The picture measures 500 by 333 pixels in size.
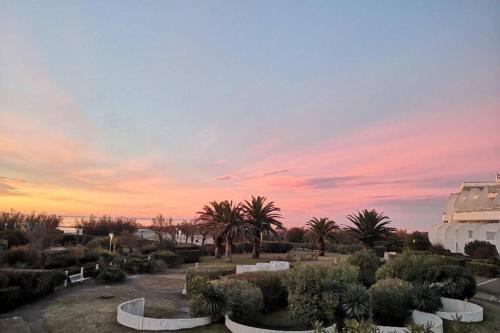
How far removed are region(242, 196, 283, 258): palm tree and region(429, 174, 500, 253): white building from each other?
2224 cm

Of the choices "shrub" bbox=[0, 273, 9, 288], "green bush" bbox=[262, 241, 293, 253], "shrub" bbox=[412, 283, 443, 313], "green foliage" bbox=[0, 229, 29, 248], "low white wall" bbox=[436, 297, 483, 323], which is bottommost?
"low white wall" bbox=[436, 297, 483, 323]

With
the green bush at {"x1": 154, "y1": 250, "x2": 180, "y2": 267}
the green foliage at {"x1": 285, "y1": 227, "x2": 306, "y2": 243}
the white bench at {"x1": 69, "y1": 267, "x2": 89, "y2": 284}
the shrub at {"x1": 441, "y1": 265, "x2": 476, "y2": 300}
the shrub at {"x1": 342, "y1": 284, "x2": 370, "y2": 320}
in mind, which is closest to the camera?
the shrub at {"x1": 342, "y1": 284, "x2": 370, "y2": 320}

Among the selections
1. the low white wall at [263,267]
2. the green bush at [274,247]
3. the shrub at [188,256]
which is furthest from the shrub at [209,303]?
the green bush at [274,247]

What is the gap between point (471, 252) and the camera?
39.8m

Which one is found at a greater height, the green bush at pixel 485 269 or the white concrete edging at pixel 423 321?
the green bush at pixel 485 269

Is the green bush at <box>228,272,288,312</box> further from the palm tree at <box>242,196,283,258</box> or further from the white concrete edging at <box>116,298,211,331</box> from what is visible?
the palm tree at <box>242,196,283,258</box>

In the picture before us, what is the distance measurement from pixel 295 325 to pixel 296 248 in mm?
31603

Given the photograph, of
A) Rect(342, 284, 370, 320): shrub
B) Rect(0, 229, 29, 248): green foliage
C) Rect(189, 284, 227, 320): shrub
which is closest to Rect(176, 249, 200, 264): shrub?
Rect(0, 229, 29, 248): green foliage

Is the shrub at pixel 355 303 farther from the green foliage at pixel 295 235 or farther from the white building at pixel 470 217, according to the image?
the green foliage at pixel 295 235

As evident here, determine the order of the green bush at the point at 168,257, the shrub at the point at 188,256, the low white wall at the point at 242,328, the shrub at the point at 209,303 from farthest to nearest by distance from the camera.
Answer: the shrub at the point at 188,256, the green bush at the point at 168,257, the shrub at the point at 209,303, the low white wall at the point at 242,328

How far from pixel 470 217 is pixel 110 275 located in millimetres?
44804

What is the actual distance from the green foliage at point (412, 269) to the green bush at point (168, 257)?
1842 centimetres

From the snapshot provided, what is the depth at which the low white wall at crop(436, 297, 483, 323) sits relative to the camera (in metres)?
17.2

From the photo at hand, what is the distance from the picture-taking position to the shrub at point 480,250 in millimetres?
37188
